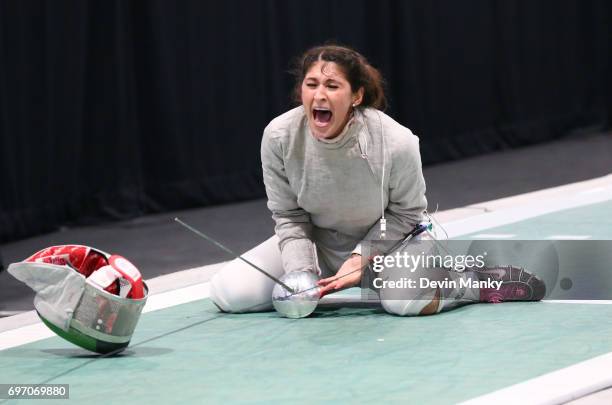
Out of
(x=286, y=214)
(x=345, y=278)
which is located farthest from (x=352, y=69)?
(x=345, y=278)

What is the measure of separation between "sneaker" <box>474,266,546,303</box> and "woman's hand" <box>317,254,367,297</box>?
0.39m

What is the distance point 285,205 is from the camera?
162 inches

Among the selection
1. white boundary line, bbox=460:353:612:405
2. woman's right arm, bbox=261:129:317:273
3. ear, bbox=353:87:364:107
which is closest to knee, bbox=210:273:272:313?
woman's right arm, bbox=261:129:317:273

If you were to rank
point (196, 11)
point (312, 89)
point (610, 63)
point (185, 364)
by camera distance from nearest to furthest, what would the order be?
point (185, 364), point (312, 89), point (196, 11), point (610, 63)

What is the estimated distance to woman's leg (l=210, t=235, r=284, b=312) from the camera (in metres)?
4.11

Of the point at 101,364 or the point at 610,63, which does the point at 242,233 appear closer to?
the point at 101,364

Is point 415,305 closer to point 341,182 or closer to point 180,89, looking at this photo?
point 341,182

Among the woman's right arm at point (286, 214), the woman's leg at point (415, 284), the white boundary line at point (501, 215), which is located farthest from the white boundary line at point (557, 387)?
the white boundary line at point (501, 215)

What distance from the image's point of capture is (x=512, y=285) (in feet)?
13.5

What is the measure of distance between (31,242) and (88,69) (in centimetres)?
90

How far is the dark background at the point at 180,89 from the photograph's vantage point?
584cm

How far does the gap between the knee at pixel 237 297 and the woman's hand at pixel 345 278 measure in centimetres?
22

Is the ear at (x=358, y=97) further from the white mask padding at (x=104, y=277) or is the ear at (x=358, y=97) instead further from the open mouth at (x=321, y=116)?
the white mask padding at (x=104, y=277)

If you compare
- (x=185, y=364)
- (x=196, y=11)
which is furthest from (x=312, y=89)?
(x=196, y=11)
